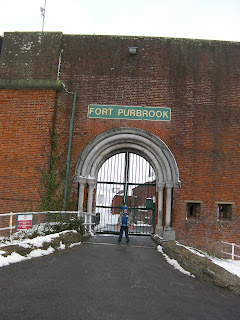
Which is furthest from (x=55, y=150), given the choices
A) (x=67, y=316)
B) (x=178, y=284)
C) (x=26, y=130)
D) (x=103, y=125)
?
(x=67, y=316)

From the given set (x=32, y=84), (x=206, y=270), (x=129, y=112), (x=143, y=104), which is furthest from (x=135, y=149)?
(x=206, y=270)

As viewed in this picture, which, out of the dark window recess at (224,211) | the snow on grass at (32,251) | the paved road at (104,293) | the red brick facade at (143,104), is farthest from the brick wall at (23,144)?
the dark window recess at (224,211)

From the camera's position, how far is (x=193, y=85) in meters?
10.8

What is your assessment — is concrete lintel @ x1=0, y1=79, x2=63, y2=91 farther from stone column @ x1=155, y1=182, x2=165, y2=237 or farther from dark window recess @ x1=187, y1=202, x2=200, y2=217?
dark window recess @ x1=187, y1=202, x2=200, y2=217

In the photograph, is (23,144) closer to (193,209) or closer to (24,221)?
(24,221)

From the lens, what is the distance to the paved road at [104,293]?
3365 millimetres

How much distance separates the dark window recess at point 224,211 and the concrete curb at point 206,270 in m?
3.99

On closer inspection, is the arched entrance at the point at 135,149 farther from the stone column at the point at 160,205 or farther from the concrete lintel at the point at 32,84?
the concrete lintel at the point at 32,84

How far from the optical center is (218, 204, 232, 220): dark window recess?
10.1m

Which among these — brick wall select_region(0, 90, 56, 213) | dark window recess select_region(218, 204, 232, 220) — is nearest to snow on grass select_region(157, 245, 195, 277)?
dark window recess select_region(218, 204, 232, 220)

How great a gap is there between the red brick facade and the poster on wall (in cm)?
281

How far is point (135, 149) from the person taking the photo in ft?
35.3

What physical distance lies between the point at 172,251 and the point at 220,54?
7917 millimetres

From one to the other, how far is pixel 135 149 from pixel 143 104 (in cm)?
170
